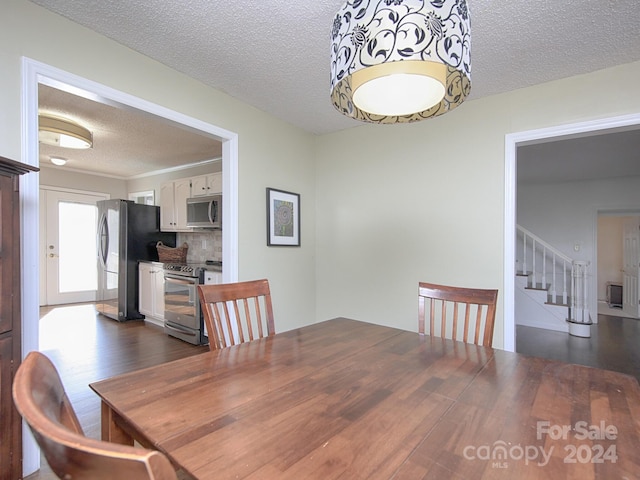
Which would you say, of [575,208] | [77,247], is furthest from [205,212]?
[575,208]

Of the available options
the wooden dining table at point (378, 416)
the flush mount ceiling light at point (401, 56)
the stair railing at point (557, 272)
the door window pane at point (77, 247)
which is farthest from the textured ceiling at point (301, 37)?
the door window pane at point (77, 247)

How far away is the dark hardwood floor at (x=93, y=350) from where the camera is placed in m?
2.27

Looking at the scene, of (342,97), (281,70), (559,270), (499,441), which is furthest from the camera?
(559,270)

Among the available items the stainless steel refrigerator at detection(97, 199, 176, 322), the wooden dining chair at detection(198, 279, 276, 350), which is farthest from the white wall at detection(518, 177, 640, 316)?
the stainless steel refrigerator at detection(97, 199, 176, 322)

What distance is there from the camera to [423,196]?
275cm

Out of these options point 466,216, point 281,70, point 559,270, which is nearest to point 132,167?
point 281,70

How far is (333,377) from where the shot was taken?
1053mm

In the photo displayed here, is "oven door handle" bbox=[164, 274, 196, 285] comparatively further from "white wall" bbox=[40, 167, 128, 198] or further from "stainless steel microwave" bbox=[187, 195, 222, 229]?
"white wall" bbox=[40, 167, 128, 198]

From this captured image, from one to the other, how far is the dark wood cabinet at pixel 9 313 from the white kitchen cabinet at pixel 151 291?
9.63 feet

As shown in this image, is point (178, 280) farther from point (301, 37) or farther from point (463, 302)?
point (463, 302)

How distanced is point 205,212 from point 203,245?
0.94 m

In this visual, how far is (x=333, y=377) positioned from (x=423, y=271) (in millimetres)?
1907

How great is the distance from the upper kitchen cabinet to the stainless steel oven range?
103 cm

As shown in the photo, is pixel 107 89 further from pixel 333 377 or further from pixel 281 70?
pixel 333 377
